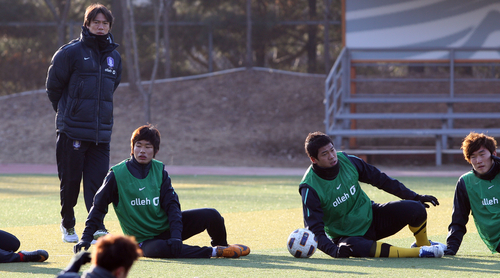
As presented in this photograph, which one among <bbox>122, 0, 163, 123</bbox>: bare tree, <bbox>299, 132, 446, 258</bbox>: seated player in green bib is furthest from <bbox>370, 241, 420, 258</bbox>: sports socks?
<bbox>122, 0, 163, 123</bbox>: bare tree

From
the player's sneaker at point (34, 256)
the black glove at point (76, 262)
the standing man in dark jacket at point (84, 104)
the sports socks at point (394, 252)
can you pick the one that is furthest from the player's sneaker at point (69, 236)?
the black glove at point (76, 262)

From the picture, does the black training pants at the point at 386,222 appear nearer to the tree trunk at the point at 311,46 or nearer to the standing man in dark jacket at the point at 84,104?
the standing man in dark jacket at the point at 84,104

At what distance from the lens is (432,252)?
549 cm

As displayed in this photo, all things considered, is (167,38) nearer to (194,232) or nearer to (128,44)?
(128,44)

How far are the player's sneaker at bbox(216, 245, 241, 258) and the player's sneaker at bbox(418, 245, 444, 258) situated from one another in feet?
4.83

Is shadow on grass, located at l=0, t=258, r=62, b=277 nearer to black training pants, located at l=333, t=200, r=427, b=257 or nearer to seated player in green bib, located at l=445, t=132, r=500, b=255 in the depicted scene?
black training pants, located at l=333, t=200, r=427, b=257

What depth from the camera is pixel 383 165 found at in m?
18.3

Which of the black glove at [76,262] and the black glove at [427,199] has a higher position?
the black glove at [76,262]

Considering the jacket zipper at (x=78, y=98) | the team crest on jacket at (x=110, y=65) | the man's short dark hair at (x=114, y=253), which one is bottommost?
the man's short dark hair at (x=114, y=253)

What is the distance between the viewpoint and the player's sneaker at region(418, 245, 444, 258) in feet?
18.0

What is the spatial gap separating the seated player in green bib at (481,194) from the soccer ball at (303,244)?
44.6 inches

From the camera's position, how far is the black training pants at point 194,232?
550cm

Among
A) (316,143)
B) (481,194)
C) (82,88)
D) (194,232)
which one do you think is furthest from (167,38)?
(481,194)

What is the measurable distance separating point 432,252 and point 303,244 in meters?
1.04
